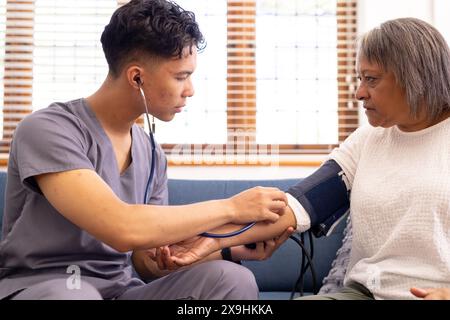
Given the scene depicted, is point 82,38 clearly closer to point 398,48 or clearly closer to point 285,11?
point 285,11

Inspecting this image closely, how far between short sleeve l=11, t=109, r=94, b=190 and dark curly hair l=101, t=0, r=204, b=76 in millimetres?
228

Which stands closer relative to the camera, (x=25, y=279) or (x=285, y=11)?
(x=25, y=279)

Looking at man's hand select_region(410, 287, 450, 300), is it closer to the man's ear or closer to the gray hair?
the gray hair

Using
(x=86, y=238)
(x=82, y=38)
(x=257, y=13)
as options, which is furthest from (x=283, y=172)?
(x=86, y=238)

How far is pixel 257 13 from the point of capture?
2979 millimetres

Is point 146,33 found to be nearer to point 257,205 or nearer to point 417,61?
point 257,205

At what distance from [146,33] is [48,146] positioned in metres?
0.39

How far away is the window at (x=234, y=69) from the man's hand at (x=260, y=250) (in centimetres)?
131

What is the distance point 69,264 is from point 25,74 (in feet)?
6.08

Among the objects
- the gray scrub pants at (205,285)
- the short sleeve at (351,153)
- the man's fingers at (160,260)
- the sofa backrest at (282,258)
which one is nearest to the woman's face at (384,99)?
Answer: the short sleeve at (351,153)

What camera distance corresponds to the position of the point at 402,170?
4.69 ft

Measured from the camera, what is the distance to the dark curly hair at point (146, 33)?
4.73 feet

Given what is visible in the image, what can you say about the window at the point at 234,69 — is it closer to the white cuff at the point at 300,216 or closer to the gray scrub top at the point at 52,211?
the white cuff at the point at 300,216

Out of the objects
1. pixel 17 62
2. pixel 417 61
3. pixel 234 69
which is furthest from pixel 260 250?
pixel 17 62
